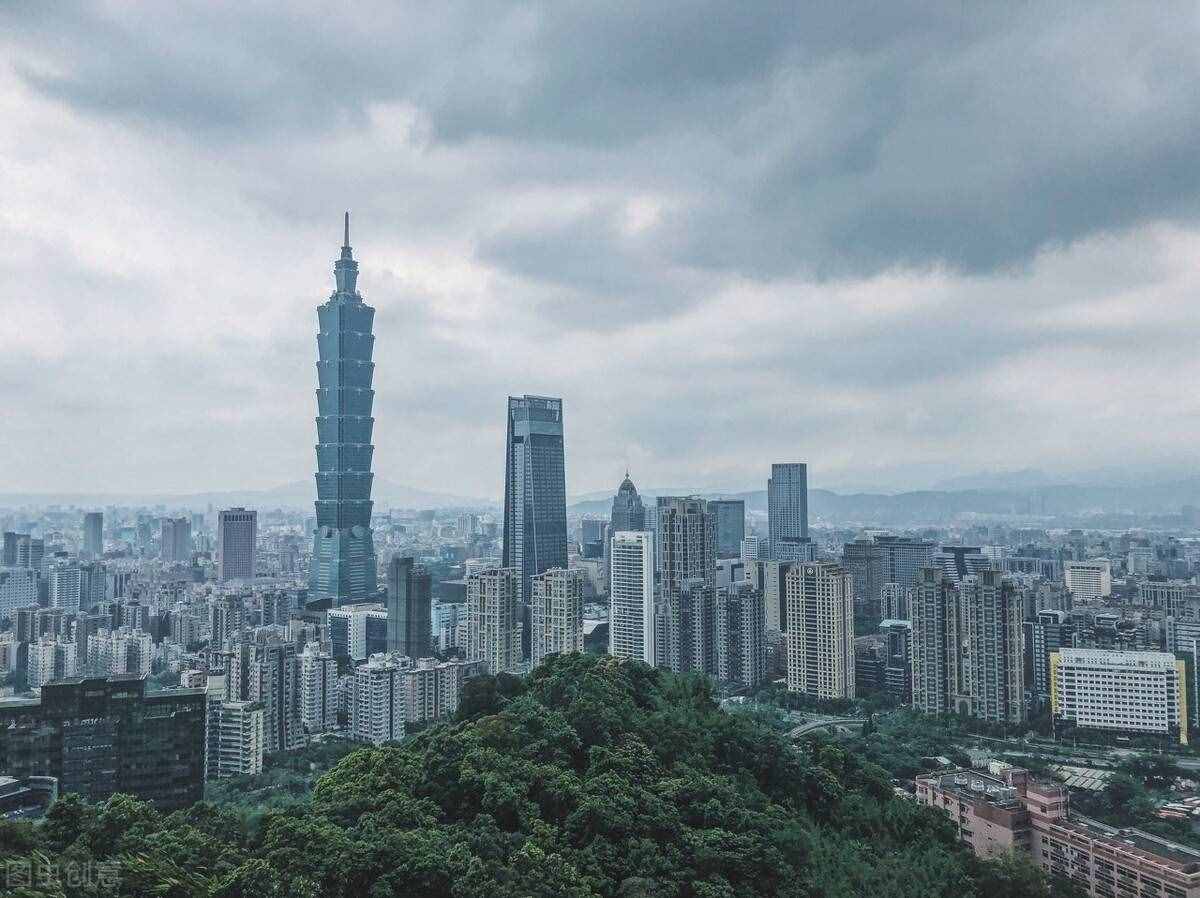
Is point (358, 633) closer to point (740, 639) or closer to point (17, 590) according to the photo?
point (740, 639)

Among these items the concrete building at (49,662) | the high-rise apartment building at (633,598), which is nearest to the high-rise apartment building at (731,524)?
the high-rise apartment building at (633,598)

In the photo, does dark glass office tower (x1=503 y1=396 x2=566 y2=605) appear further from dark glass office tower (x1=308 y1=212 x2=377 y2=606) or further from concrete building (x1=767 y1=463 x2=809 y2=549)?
concrete building (x1=767 y1=463 x2=809 y2=549)

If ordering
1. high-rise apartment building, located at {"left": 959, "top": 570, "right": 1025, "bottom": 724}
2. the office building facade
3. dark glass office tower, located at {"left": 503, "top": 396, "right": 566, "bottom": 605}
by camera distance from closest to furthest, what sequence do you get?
the office building facade
high-rise apartment building, located at {"left": 959, "top": 570, "right": 1025, "bottom": 724}
dark glass office tower, located at {"left": 503, "top": 396, "right": 566, "bottom": 605}

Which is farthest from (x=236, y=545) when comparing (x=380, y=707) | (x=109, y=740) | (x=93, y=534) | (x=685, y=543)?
(x=109, y=740)

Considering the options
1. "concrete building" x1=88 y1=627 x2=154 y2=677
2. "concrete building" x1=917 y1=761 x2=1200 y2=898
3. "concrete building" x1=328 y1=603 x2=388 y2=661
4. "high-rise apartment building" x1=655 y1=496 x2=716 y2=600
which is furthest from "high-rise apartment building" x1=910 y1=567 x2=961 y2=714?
"concrete building" x1=88 y1=627 x2=154 y2=677

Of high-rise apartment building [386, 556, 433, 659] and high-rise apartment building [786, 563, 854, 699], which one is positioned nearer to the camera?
high-rise apartment building [786, 563, 854, 699]

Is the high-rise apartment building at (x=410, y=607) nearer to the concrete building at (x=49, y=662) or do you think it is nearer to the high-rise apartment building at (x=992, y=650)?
the concrete building at (x=49, y=662)
